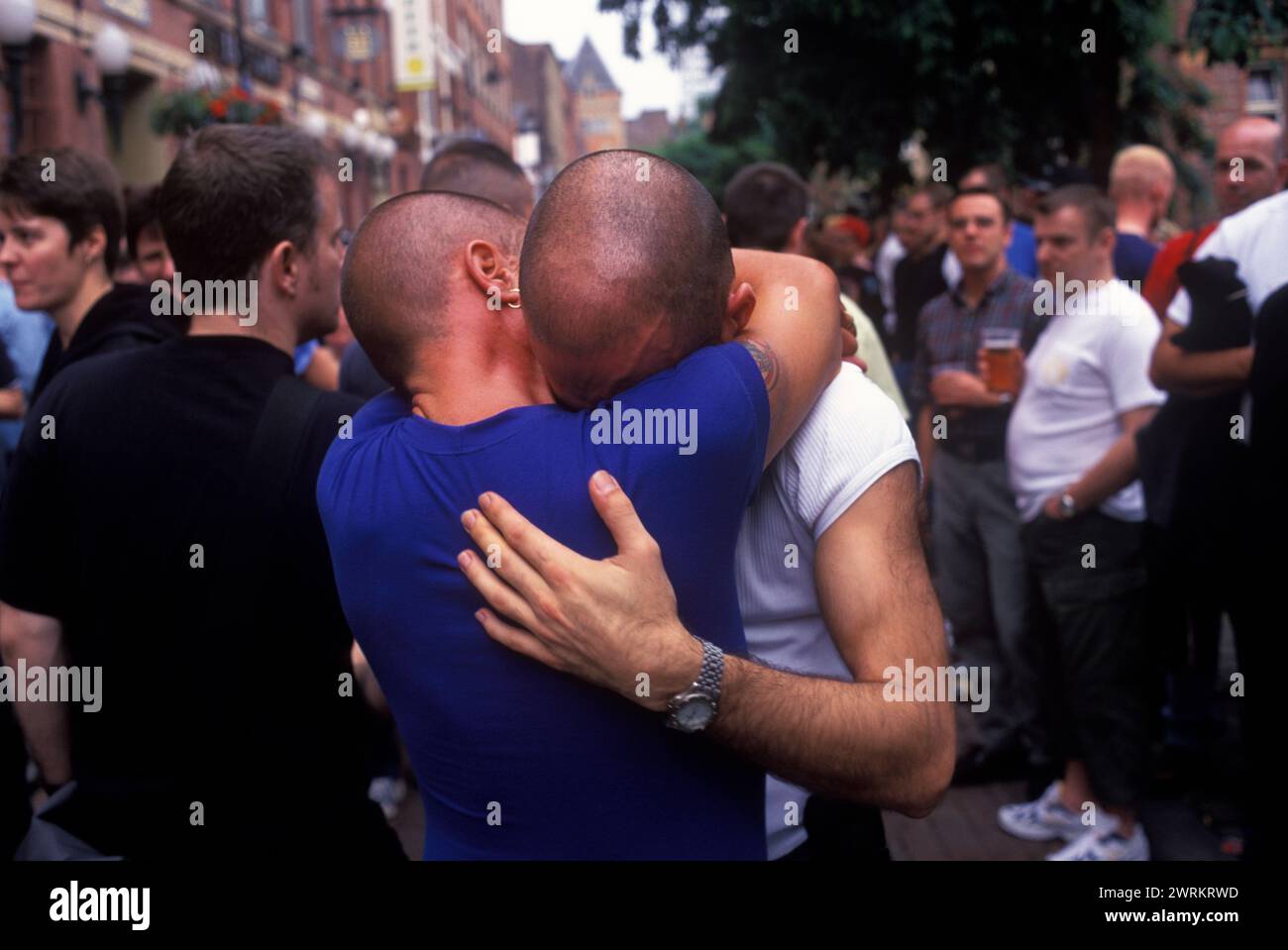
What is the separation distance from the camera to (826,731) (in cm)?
141

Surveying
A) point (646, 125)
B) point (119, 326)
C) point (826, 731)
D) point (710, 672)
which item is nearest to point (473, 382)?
point (710, 672)

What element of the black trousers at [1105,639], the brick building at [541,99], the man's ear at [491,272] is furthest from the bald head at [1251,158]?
the brick building at [541,99]

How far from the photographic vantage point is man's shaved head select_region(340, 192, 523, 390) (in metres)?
1.50

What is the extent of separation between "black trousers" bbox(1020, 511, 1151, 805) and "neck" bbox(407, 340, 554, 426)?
2.81 m

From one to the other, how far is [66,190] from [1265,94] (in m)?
25.1

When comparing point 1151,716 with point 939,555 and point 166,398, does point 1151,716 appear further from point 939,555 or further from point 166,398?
point 166,398

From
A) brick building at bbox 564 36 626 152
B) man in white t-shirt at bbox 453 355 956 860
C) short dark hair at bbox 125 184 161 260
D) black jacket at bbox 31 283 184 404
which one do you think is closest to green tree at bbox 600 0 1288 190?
short dark hair at bbox 125 184 161 260

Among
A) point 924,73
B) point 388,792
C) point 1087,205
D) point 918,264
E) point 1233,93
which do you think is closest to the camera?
point 1087,205

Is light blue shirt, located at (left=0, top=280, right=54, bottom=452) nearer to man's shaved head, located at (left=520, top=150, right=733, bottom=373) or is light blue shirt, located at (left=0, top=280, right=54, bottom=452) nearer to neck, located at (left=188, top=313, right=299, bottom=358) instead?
neck, located at (left=188, top=313, right=299, bottom=358)

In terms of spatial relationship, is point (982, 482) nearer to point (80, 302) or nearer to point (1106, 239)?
point (1106, 239)

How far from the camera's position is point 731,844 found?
1479mm

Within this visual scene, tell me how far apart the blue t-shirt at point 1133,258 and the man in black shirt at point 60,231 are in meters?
3.71

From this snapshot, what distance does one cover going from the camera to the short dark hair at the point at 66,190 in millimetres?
2912

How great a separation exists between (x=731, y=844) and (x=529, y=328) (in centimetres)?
71
